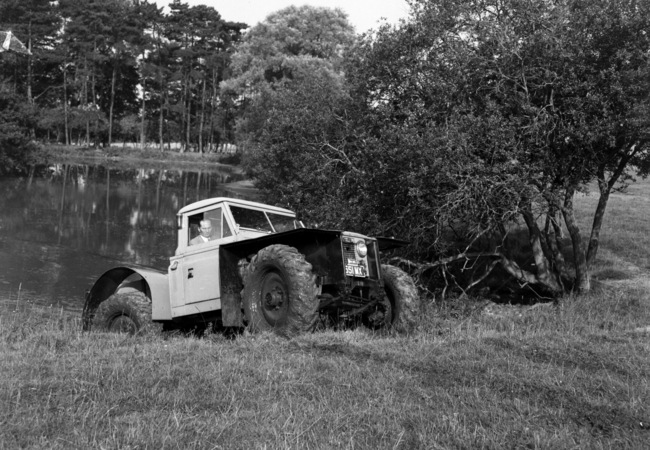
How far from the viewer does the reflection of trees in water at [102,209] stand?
2147cm

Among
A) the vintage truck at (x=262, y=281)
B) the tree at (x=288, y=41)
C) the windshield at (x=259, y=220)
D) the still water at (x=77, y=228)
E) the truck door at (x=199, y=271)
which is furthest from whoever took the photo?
the tree at (x=288, y=41)

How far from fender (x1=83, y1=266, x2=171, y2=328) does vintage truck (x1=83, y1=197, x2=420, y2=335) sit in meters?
0.02

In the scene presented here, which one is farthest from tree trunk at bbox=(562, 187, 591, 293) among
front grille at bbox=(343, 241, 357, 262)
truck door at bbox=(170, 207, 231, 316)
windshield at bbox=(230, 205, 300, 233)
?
truck door at bbox=(170, 207, 231, 316)

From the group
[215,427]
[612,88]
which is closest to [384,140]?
[612,88]

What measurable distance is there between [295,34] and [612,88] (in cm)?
3800

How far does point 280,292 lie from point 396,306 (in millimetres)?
1737

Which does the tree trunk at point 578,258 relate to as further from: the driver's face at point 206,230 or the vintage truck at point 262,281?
the driver's face at point 206,230

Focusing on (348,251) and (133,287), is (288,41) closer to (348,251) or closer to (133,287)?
(133,287)

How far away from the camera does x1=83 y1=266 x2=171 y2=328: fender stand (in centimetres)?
979

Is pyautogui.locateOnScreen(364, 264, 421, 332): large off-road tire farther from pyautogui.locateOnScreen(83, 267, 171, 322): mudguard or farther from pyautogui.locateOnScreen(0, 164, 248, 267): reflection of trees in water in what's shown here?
pyautogui.locateOnScreen(0, 164, 248, 267): reflection of trees in water

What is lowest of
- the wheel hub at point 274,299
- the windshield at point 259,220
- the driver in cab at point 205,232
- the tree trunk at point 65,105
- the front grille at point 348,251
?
the wheel hub at point 274,299

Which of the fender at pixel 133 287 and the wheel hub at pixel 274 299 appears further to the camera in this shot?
the fender at pixel 133 287

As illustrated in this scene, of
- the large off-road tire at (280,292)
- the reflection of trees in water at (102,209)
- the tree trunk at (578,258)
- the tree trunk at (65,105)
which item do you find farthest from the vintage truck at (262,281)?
the tree trunk at (65,105)

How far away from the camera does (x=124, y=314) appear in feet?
32.0
